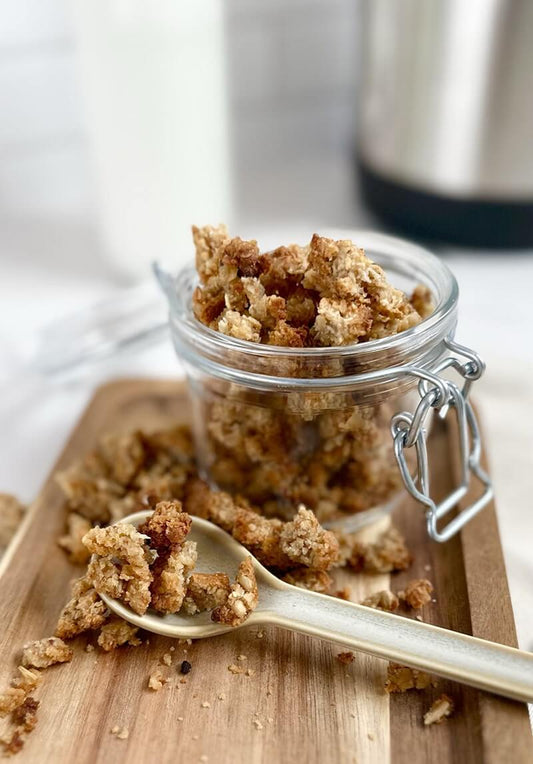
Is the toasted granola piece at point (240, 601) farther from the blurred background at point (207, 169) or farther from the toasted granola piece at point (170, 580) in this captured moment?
the blurred background at point (207, 169)

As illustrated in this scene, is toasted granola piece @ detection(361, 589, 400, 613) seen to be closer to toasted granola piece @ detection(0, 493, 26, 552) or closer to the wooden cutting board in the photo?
the wooden cutting board

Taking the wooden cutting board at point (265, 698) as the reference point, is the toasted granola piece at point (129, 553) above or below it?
above

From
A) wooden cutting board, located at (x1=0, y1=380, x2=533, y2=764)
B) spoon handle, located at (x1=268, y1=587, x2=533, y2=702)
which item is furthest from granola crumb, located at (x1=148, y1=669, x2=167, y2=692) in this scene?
spoon handle, located at (x1=268, y1=587, x2=533, y2=702)

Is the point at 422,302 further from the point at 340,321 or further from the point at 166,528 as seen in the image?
the point at 166,528

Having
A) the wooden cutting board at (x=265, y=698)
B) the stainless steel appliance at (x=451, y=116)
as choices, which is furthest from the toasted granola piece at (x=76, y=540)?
the stainless steel appliance at (x=451, y=116)

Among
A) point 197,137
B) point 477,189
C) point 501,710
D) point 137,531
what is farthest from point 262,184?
point 501,710

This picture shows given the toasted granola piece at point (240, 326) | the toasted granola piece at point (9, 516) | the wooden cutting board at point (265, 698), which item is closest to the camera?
the wooden cutting board at point (265, 698)

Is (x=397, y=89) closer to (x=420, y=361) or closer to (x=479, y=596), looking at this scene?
(x=420, y=361)
